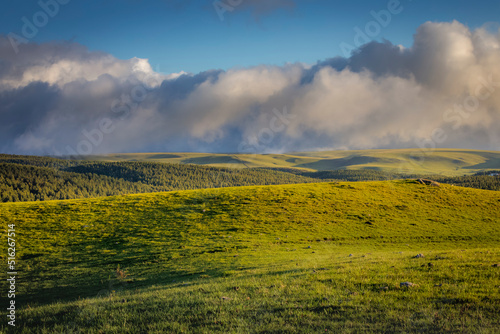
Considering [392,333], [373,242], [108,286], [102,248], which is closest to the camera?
[392,333]

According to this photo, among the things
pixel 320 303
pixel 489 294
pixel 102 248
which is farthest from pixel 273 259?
pixel 102 248

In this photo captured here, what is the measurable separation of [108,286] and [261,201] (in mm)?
40928

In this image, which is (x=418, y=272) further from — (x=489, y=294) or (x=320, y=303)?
(x=320, y=303)

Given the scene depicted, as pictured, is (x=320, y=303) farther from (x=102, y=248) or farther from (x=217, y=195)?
(x=217, y=195)

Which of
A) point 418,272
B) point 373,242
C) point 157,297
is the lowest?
point 373,242

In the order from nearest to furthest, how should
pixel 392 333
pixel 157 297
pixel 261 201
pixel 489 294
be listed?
1. pixel 392 333
2. pixel 489 294
3. pixel 157 297
4. pixel 261 201

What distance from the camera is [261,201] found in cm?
6181

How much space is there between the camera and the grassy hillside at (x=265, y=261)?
10.6 m

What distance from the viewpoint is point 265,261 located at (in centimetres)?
2852

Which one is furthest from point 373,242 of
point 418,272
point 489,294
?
point 489,294

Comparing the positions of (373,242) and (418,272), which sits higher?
(418,272)

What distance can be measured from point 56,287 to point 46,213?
131ft

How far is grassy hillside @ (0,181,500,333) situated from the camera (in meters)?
10.6

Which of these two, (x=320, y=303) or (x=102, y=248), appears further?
(x=102, y=248)
